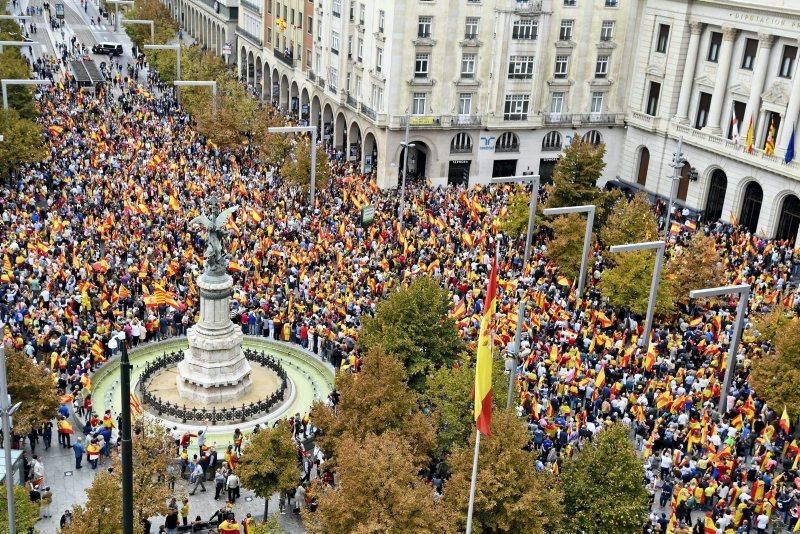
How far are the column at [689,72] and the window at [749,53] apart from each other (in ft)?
13.8

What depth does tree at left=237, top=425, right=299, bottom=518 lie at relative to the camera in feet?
96.4

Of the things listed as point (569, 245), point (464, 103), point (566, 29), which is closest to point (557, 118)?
point (566, 29)

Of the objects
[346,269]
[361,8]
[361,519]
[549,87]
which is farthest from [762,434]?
[361,8]

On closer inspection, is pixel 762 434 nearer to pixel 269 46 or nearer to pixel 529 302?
pixel 529 302

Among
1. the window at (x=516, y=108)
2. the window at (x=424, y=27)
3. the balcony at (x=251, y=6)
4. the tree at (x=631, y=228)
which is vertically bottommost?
the tree at (x=631, y=228)

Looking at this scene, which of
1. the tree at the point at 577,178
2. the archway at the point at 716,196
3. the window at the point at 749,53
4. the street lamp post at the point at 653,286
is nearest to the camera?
the street lamp post at the point at 653,286

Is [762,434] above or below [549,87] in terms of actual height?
below

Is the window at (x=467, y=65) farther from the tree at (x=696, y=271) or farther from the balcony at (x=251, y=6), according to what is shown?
the balcony at (x=251, y=6)

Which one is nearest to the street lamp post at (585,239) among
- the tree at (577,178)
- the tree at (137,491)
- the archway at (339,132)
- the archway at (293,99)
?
the tree at (577,178)

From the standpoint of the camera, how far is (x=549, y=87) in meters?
71.1

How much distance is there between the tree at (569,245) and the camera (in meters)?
50.8

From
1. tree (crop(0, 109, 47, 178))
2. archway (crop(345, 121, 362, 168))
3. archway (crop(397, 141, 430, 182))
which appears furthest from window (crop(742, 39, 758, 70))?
tree (crop(0, 109, 47, 178))

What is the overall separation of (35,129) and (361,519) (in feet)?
153

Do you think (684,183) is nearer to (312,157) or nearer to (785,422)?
(312,157)
